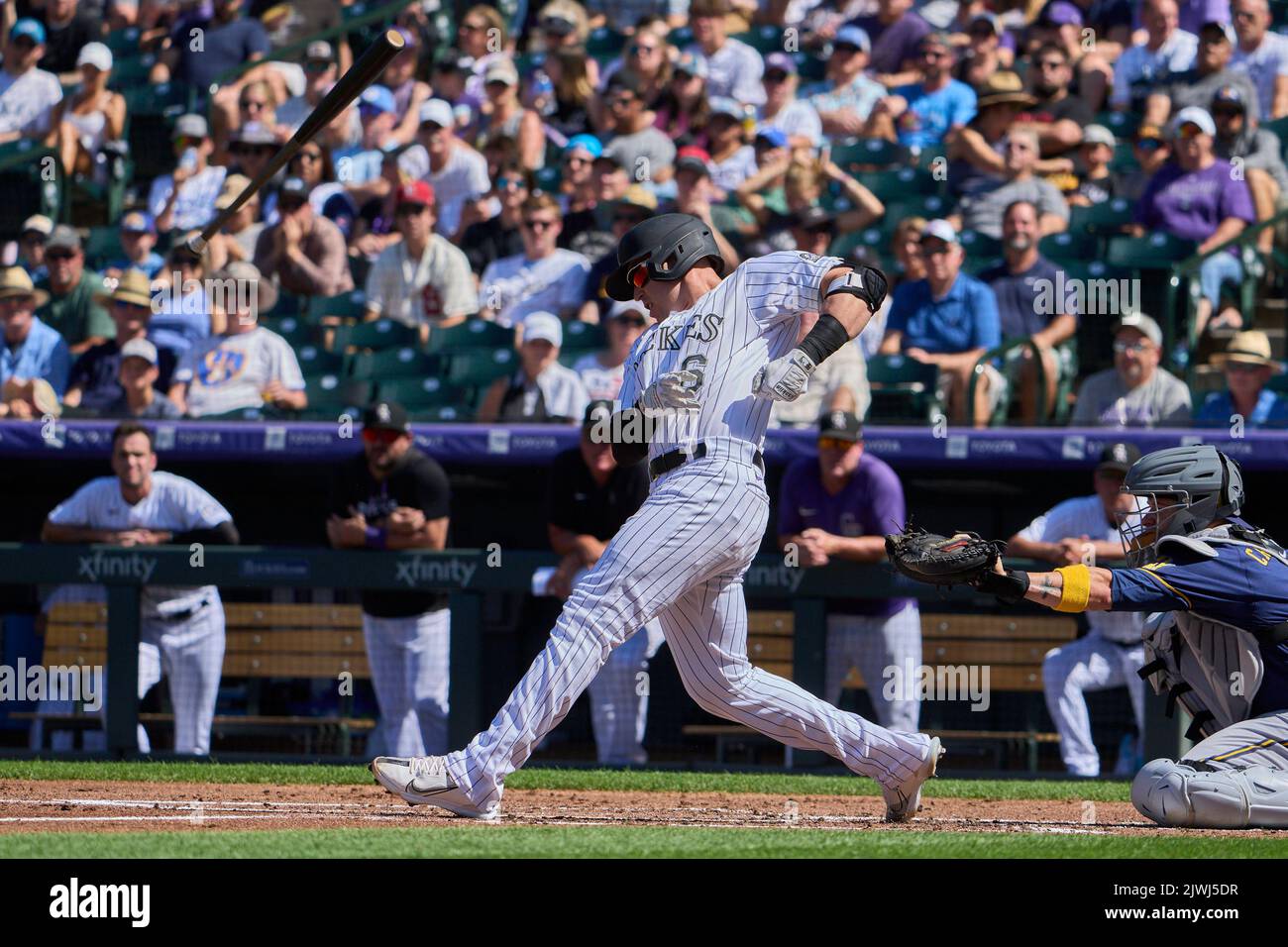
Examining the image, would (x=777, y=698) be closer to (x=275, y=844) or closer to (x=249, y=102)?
(x=275, y=844)

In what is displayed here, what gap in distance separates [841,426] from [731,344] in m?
2.92

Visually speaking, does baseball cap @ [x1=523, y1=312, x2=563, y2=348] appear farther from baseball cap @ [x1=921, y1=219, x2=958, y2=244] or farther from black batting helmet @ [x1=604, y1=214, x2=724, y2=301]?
black batting helmet @ [x1=604, y1=214, x2=724, y2=301]

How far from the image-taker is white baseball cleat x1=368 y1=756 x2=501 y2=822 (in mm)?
4570

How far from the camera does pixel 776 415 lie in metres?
8.74

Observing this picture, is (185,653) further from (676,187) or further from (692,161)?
(676,187)

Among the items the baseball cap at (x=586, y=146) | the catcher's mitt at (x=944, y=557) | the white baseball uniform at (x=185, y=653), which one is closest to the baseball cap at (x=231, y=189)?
the baseball cap at (x=586, y=146)

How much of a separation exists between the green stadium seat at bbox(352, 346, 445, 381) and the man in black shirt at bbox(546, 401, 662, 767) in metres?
1.91

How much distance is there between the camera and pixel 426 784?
4.57 metres

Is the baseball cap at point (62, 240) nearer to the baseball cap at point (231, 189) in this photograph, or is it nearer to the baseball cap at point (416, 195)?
the baseball cap at point (231, 189)

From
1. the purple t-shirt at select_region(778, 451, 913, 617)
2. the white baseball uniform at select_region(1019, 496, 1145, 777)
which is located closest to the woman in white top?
the purple t-shirt at select_region(778, 451, 913, 617)

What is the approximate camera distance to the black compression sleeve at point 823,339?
4.52 m

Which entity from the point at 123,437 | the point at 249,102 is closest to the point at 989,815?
the point at 123,437

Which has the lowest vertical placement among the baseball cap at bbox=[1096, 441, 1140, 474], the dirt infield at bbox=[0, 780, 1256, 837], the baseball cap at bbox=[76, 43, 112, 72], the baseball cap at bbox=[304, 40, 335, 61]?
the dirt infield at bbox=[0, 780, 1256, 837]

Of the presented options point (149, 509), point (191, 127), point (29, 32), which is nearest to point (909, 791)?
point (149, 509)
